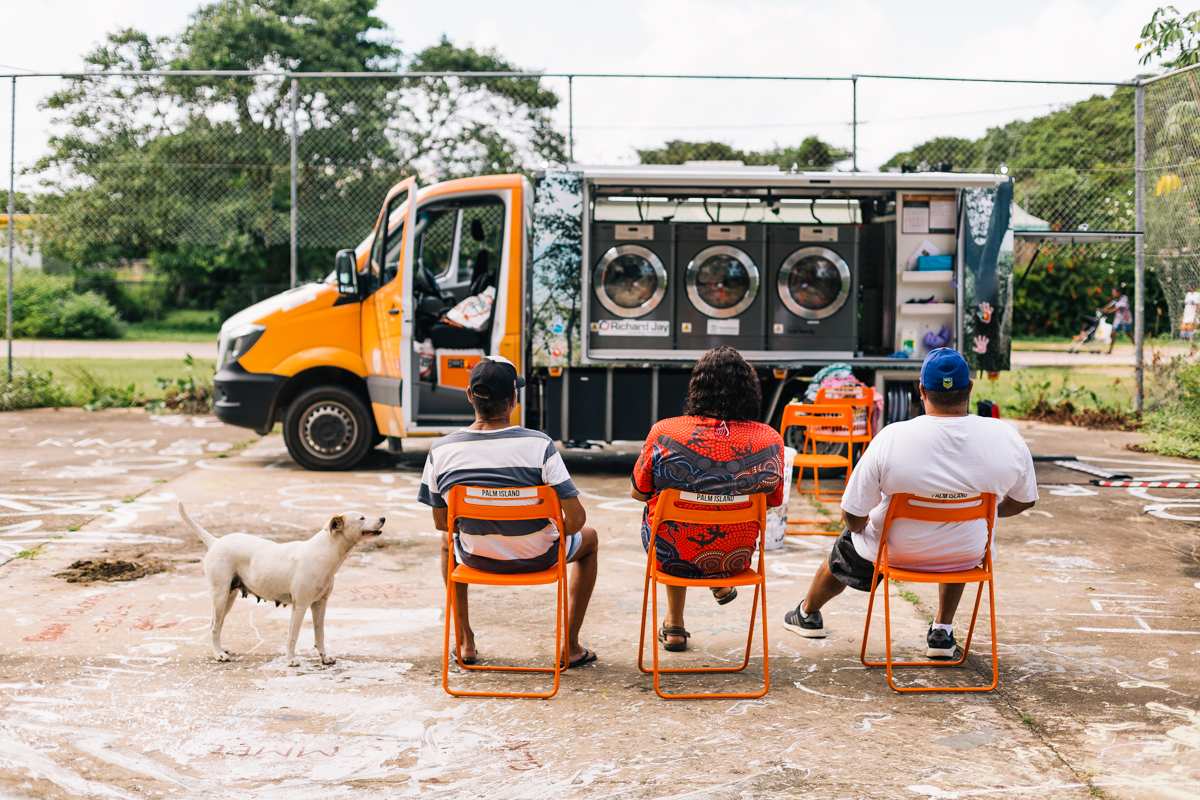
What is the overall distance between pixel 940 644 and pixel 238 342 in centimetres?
683

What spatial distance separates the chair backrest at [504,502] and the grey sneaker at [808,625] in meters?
1.43

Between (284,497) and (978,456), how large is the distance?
17.9 feet

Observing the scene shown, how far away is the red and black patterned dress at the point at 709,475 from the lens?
3836mm

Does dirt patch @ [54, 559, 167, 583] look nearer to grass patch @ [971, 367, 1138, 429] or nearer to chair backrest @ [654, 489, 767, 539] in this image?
chair backrest @ [654, 489, 767, 539]

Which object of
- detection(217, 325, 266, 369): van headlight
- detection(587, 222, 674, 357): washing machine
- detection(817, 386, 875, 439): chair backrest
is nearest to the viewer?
detection(817, 386, 875, 439): chair backrest

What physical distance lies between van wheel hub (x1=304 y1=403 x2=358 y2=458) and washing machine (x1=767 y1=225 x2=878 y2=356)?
13.0 feet

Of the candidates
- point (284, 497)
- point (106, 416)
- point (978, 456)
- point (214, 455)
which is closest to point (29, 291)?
point (106, 416)

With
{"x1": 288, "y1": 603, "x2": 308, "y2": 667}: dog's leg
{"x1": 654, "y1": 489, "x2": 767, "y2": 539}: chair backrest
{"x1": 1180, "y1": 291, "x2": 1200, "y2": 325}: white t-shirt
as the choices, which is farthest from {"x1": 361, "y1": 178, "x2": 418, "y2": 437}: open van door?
{"x1": 1180, "y1": 291, "x2": 1200, "y2": 325}: white t-shirt

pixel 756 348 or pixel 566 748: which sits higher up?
pixel 756 348

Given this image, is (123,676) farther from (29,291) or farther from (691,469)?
(29,291)

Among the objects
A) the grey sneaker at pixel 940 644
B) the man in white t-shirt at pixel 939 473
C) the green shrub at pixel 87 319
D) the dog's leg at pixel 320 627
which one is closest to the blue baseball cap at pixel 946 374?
the man in white t-shirt at pixel 939 473

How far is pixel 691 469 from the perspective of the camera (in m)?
3.83

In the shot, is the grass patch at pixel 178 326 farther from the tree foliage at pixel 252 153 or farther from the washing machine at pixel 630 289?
the washing machine at pixel 630 289

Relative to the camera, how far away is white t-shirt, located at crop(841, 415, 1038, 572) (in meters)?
3.86
